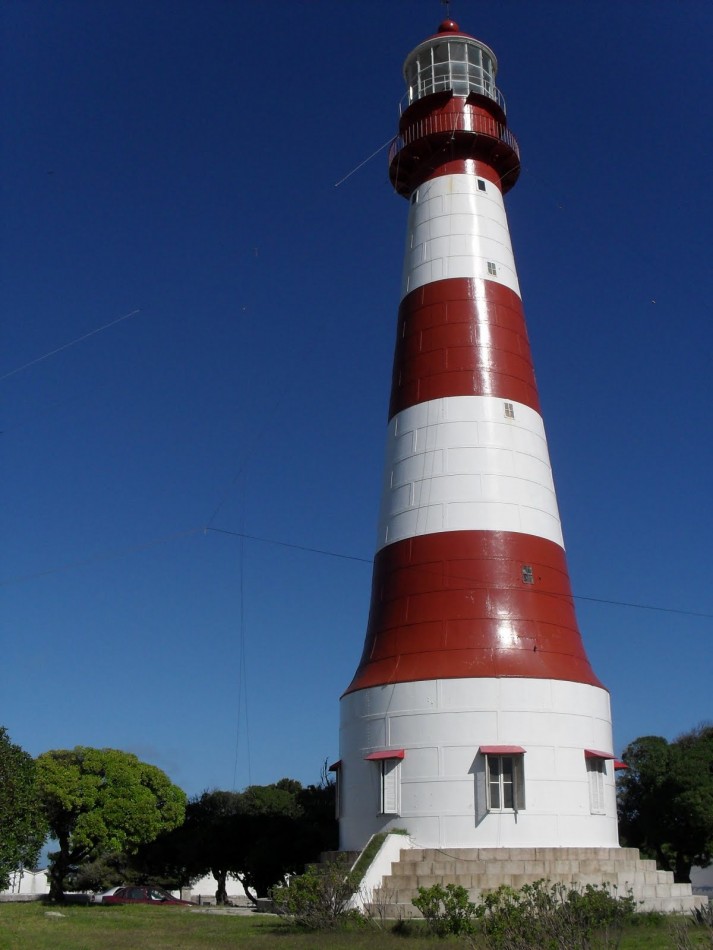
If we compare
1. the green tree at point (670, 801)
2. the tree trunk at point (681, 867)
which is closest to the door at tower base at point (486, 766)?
the green tree at point (670, 801)

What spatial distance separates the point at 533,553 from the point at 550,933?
41.4ft

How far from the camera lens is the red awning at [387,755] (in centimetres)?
2106

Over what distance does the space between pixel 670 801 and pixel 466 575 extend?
1706 centimetres

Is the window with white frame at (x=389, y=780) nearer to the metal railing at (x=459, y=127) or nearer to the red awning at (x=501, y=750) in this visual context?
the red awning at (x=501, y=750)

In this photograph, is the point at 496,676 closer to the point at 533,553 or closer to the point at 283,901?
the point at 533,553

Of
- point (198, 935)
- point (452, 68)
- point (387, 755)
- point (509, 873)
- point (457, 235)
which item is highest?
point (452, 68)

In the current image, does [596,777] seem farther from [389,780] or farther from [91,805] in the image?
[91,805]

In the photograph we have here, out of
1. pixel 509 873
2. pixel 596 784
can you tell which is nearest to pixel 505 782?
pixel 509 873

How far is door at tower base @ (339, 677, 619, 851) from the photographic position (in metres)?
20.2

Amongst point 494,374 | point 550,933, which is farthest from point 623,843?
point 550,933

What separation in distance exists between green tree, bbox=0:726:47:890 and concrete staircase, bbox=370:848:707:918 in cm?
1240

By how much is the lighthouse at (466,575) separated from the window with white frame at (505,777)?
30 millimetres

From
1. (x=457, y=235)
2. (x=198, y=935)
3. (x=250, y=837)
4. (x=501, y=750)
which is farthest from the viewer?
(x=250, y=837)

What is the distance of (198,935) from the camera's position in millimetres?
17875
